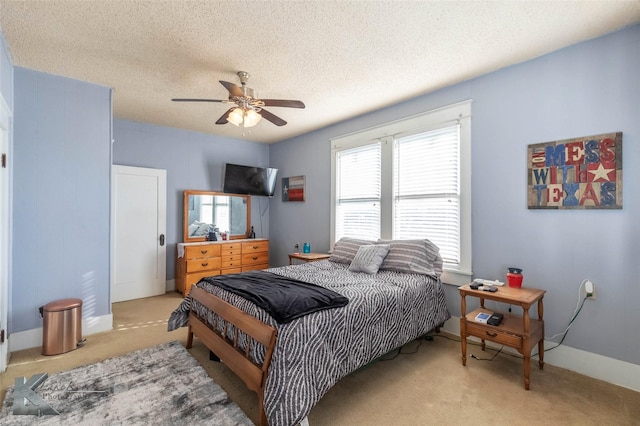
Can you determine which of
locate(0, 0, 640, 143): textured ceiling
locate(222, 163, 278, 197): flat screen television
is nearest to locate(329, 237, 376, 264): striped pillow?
locate(0, 0, 640, 143): textured ceiling

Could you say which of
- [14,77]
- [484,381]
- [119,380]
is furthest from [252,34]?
[484,381]

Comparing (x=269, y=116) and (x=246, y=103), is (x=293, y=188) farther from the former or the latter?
(x=246, y=103)

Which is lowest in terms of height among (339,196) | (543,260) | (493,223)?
(543,260)

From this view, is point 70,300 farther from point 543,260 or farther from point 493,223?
point 543,260

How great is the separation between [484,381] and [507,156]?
2.03 metres

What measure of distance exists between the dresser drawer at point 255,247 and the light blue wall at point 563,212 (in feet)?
11.0

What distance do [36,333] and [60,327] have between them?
40 cm

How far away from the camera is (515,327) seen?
2422mm

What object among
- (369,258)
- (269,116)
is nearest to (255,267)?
(369,258)

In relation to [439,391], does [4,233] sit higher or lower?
higher

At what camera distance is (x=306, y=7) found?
6.69 ft

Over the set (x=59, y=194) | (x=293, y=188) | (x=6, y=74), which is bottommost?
(x=59, y=194)

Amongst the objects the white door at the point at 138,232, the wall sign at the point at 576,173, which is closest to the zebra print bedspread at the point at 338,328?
the wall sign at the point at 576,173

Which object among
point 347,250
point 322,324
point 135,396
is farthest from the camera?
point 347,250
